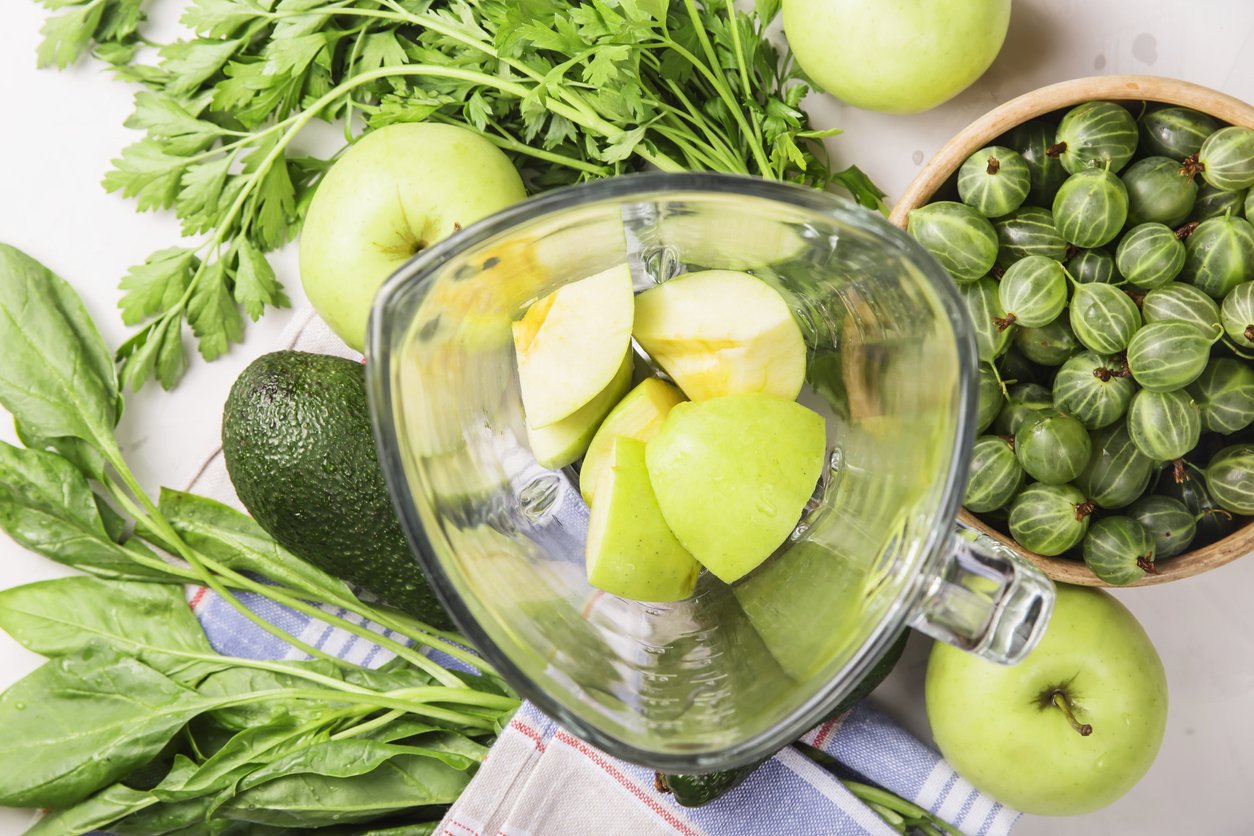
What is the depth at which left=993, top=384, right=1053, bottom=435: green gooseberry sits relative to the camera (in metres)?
0.64

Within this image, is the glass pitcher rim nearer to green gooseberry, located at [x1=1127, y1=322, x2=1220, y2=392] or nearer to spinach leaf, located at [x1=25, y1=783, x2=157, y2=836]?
green gooseberry, located at [x1=1127, y1=322, x2=1220, y2=392]

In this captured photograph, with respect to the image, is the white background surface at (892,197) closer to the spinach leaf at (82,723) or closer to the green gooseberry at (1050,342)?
the spinach leaf at (82,723)

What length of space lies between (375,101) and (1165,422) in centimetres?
58

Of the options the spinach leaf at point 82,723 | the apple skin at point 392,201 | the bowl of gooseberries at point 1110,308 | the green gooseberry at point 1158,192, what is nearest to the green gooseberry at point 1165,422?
the bowl of gooseberries at point 1110,308

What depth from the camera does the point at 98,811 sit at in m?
0.73

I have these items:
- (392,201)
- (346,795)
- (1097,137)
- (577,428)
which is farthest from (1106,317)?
(346,795)

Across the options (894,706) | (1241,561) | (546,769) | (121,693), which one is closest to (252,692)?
(121,693)

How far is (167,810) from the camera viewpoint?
75 cm

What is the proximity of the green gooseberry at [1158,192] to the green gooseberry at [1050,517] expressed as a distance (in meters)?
0.17

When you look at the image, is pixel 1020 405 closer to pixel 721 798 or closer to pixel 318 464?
pixel 721 798

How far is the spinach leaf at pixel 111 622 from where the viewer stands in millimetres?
765

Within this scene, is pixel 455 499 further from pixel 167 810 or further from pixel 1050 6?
pixel 1050 6

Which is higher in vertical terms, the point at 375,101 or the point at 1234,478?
the point at 375,101

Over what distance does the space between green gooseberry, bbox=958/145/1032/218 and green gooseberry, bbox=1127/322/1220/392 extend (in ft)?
0.36
